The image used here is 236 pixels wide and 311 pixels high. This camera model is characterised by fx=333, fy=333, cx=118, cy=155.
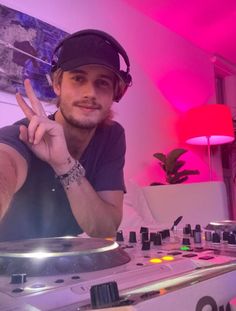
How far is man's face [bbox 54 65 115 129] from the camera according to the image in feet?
3.10

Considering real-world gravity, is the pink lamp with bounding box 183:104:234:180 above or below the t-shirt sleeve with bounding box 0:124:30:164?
above

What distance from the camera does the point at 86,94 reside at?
3.13 ft

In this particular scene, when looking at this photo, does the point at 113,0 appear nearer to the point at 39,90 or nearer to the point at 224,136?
the point at 39,90

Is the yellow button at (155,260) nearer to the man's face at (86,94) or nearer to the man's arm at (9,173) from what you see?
the man's arm at (9,173)

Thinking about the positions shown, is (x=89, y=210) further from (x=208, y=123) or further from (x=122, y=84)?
(x=208, y=123)

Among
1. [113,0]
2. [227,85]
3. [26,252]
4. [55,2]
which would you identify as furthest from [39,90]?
[227,85]

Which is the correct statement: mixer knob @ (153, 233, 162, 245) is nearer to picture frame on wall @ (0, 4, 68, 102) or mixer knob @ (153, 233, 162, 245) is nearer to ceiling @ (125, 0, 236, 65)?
picture frame on wall @ (0, 4, 68, 102)

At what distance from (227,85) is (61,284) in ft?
14.9

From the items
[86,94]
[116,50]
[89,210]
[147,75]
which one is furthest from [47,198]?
[147,75]

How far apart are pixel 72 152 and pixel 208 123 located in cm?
198

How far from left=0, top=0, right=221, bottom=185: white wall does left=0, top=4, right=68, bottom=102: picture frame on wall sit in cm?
12

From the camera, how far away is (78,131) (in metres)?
1.02

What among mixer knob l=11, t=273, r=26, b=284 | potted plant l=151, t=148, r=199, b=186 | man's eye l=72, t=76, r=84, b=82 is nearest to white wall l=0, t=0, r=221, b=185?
potted plant l=151, t=148, r=199, b=186

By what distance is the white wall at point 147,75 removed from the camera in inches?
94.6
